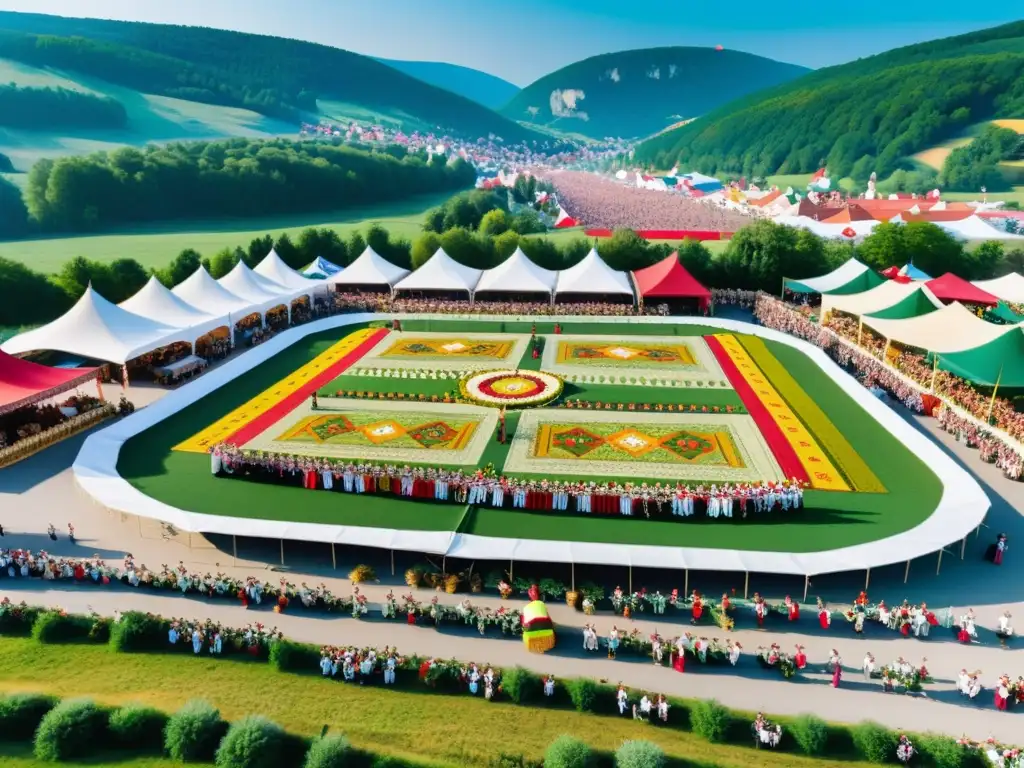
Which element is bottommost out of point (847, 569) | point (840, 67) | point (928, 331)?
point (847, 569)

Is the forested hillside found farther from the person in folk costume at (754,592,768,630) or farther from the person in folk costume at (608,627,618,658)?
the person in folk costume at (754,592,768,630)

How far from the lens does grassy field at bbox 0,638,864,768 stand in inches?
428

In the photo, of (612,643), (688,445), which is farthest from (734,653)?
(688,445)

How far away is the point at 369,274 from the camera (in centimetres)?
4234

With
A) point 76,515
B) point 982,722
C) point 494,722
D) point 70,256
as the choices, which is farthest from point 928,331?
point 70,256

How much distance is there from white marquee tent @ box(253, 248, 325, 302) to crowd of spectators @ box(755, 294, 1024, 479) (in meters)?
25.9

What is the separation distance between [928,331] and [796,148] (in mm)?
124027

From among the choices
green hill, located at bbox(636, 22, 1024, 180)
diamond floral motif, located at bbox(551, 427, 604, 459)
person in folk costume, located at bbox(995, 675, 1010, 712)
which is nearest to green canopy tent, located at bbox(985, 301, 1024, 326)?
diamond floral motif, located at bbox(551, 427, 604, 459)

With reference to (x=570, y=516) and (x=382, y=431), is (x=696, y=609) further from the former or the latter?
(x=382, y=431)

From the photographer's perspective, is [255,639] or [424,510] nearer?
[255,639]

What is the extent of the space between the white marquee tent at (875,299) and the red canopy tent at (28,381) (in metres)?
32.8

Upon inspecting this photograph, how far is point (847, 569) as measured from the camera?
14398 millimetres

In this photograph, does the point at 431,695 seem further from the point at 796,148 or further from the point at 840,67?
the point at 840,67

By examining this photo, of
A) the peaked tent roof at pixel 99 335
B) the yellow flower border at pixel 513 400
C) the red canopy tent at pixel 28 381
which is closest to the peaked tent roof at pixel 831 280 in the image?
the yellow flower border at pixel 513 400
